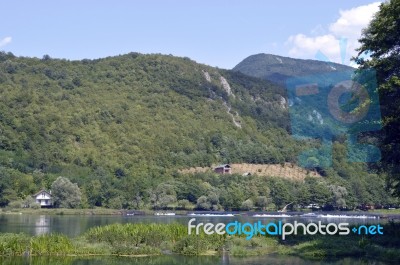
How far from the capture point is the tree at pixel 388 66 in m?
37.3

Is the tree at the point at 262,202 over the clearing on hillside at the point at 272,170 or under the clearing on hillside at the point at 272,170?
under

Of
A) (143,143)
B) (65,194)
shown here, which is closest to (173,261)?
(65,194)

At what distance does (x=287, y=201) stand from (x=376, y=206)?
2204 cm

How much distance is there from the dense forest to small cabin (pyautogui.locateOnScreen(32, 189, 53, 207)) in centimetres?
206

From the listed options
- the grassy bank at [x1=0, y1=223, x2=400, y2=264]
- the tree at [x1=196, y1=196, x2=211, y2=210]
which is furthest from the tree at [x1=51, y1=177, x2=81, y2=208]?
the grassy bank at [x1=0, y1=223, x2=400, y2=264]

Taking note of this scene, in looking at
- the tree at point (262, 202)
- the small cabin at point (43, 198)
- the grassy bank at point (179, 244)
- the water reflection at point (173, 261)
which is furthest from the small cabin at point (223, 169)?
the water reflection at point (173, 261)

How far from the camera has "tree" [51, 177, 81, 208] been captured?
104 m

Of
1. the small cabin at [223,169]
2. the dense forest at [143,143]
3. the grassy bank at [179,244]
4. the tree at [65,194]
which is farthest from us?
the small cabin at [223,169]

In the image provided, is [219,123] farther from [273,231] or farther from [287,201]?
[273,231]

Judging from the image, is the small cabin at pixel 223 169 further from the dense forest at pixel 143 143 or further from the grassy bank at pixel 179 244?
the grassy bank at pixel 179 244

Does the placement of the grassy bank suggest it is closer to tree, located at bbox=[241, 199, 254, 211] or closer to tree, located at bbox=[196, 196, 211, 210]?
tree, located at bbox=[196, 196, 211, 210]

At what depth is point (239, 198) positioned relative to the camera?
11512 cm

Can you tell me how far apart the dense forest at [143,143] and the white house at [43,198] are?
2086 mm

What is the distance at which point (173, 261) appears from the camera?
3438 centimetres
